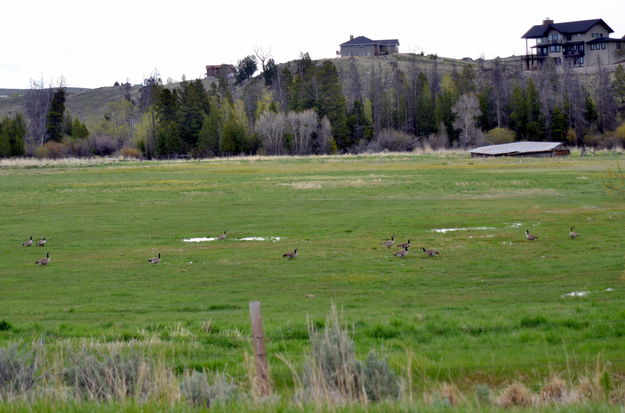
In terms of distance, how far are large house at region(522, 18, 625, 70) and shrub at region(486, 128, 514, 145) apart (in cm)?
4963

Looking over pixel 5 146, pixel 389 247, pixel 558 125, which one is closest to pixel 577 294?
pixel 389 247

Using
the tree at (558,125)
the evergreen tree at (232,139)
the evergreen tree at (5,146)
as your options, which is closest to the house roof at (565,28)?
the tree at (558,125)

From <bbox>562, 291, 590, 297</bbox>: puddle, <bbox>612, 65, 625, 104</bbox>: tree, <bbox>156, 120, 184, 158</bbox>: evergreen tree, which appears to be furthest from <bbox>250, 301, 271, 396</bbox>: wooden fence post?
<bbox>612, 65, 625, 104</bbox>: tree

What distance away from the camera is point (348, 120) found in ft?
454

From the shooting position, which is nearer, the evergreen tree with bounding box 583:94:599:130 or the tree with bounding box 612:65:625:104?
the evergreen tree with bounding box 583:94:599:130

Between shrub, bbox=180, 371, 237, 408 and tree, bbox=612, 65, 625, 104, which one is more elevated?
tree, bbox=612, 65, 625, 104

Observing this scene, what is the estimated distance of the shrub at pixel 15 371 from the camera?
9156 millimetres

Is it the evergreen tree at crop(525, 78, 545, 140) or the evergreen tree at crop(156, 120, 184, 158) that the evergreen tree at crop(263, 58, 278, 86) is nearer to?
the evergreen tree at crop(156, 120, 184, 158)

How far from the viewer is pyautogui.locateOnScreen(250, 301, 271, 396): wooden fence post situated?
862cm

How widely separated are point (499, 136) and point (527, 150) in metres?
20.4

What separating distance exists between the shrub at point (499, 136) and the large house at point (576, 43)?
49.6m

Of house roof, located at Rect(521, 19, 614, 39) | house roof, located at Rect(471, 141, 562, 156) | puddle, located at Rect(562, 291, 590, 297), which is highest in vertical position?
house roof, located at Rect(521, 19, 614, 39)

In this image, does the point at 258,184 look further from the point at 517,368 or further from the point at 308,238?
the point at 517,368

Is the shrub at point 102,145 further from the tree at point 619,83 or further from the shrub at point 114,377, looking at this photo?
the shrub at point 114,377
